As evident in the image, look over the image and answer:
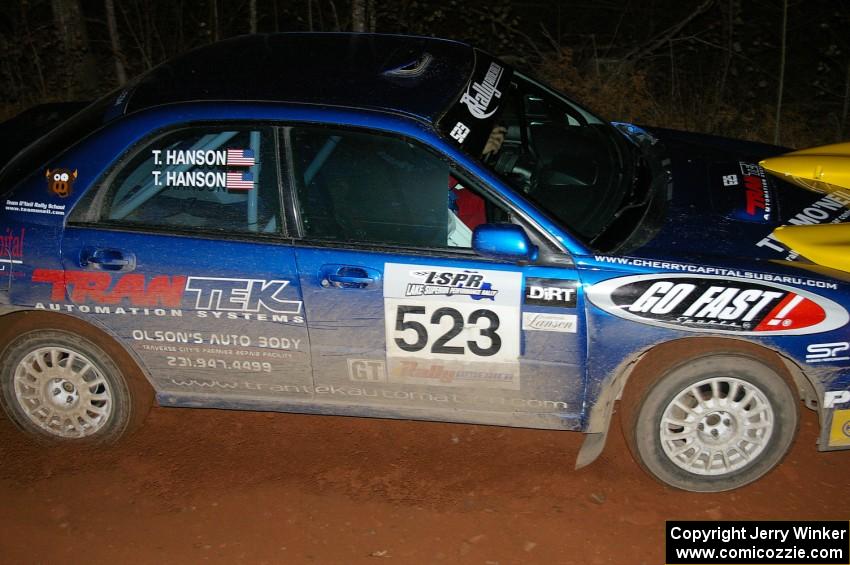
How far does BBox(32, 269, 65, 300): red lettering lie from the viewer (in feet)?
13.9

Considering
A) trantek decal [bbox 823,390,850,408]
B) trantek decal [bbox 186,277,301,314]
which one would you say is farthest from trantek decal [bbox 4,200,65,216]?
trantek decal [bbox 823,390,850,408]

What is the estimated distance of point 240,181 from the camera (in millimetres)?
4109

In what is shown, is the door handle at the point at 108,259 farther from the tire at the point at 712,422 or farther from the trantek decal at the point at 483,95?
the tire at the point at 712,422

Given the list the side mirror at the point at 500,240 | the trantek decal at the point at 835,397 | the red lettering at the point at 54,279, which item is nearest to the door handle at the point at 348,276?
the side mirror at the point at 500,240

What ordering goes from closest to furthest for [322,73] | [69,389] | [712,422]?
[712,422]
[322,73]
[69,389]

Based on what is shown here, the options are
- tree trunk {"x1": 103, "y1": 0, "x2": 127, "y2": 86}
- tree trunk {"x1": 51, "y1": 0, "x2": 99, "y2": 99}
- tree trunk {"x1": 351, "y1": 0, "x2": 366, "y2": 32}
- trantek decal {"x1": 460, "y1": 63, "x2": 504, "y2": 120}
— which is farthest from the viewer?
tree trunk {"x1": 103, "y1": 0, "x2": 127, "y2": 86}

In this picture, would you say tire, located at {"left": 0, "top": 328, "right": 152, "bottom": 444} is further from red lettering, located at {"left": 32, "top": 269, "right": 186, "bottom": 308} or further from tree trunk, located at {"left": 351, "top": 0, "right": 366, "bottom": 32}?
tree trunk, located at {"left": 351, "top": 0, "right": 366, "bottom": 32}

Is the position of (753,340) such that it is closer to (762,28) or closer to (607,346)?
(607,346)

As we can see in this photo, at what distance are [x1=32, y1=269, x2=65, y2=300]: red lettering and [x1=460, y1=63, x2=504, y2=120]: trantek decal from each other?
6.81 ft

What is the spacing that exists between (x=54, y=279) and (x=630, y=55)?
7.46m

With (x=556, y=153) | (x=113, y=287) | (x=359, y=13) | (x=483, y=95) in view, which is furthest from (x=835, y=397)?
(x=359, y=13)

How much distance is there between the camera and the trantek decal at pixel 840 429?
3955mm

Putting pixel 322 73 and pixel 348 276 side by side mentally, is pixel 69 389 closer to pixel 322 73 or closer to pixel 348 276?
pixel 348 276

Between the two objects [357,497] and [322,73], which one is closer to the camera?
[357,497]
